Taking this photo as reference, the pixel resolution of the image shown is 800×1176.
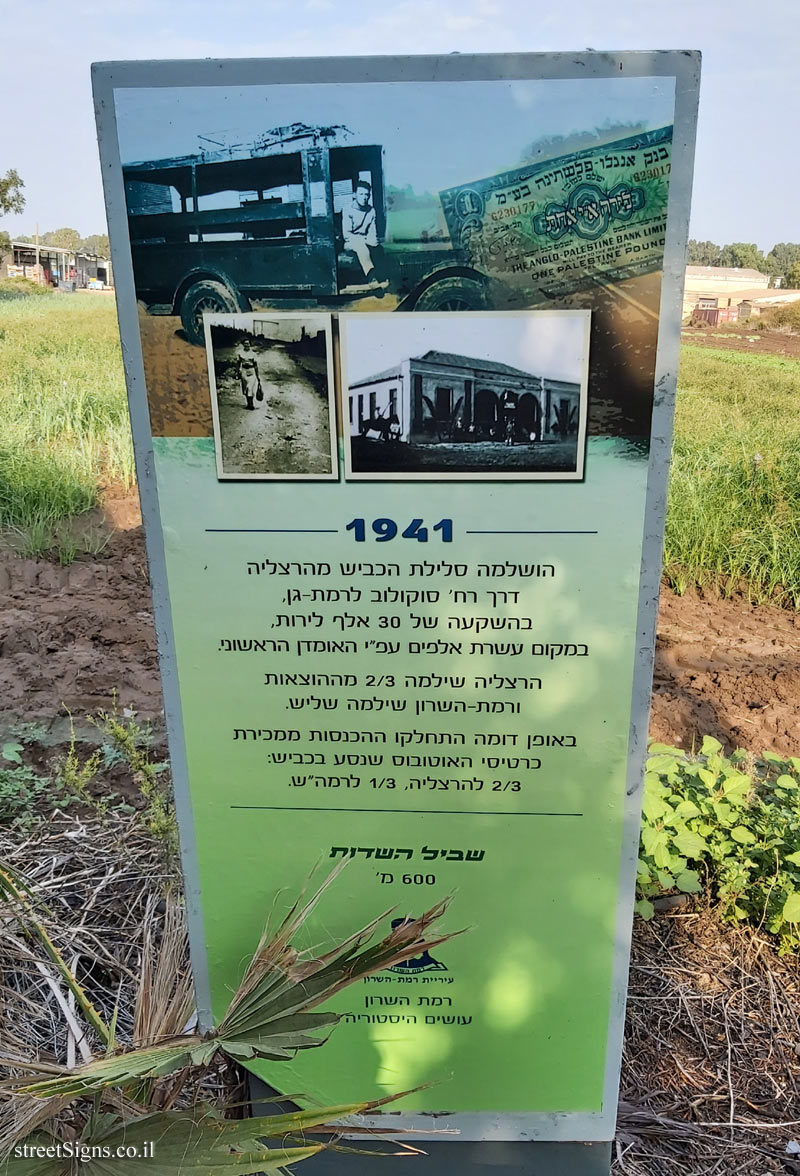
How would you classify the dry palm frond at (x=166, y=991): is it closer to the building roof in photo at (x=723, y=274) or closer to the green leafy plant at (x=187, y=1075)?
the green leafy plant at (x=187, y=1075)

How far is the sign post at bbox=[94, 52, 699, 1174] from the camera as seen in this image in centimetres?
134

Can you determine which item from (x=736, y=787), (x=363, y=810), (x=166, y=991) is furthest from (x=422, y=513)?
(x=736, y=787)

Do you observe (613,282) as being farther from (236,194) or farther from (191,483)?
(191,483)

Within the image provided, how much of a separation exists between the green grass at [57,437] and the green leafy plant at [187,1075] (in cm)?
486

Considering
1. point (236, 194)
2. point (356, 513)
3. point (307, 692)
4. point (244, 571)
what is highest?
point (236, 194)

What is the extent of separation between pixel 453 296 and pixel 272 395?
14.5 inches

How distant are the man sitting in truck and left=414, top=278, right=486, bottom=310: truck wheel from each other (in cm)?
11

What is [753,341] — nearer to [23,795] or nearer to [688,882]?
[688,882]

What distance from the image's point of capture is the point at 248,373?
146 cm

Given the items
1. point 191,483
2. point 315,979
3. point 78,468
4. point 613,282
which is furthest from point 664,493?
point 78,468

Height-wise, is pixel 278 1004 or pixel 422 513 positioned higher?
pixel 422 513

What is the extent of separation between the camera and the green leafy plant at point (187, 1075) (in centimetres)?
123

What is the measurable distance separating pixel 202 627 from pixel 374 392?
0.60 meters

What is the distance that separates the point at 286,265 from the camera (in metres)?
1.40
